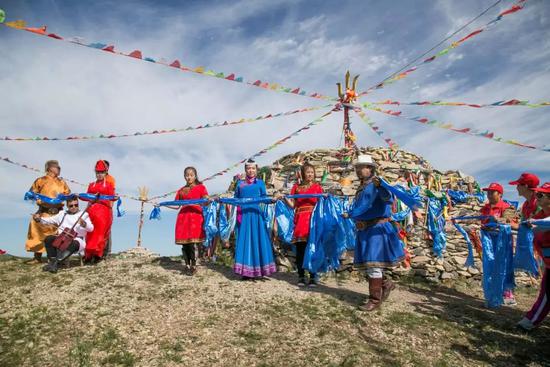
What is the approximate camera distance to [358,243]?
5453 millimetres

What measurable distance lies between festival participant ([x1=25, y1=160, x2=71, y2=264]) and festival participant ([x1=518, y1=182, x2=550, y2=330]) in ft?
29.3

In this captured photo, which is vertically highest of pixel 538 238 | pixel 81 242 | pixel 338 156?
pixel 338 156

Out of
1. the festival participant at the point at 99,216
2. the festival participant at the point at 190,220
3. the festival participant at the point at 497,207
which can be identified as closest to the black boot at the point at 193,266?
the festival participant at the point at 190,220

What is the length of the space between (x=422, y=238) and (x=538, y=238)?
5758 mm

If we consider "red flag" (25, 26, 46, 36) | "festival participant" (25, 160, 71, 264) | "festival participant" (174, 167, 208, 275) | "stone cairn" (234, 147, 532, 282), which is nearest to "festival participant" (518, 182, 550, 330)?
"stone cairn" (234, 147, 532, 282)

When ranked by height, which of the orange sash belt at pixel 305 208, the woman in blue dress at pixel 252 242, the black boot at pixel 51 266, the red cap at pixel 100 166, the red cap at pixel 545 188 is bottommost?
the black boot at pixel 51 266

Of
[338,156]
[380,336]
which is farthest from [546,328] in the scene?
[338,156]

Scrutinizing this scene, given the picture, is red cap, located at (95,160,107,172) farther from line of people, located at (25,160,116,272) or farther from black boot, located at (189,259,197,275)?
black boot, located at (189,259,197,275)

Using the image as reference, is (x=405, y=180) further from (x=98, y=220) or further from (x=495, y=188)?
(x=98, y=220)

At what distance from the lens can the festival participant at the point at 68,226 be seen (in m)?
6.94

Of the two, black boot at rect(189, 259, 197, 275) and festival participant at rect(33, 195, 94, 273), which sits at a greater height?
festival participant at rect(33, 195, 94, 273)

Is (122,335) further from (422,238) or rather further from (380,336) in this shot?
(422,238)

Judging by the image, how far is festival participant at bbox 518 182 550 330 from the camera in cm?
467

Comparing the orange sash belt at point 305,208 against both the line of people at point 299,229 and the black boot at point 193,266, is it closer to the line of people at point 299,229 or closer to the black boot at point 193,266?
the line of people at point 299,229
